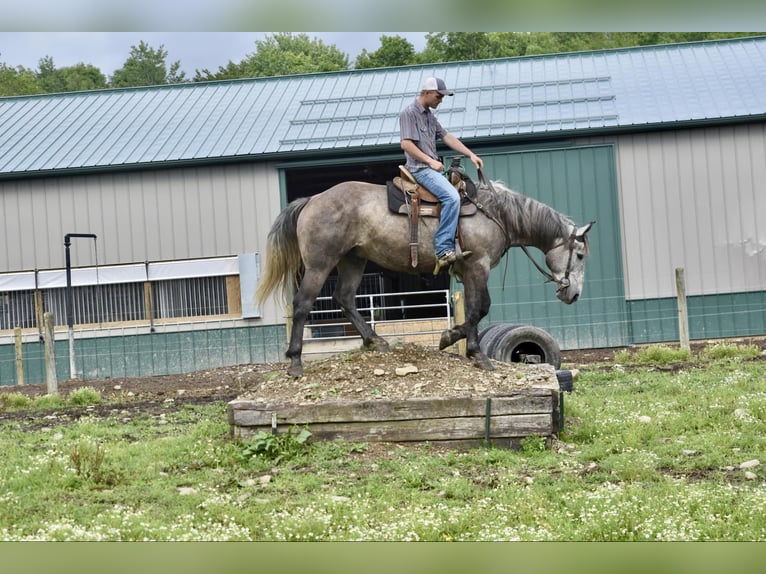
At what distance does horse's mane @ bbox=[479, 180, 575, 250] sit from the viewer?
7812 millimetres

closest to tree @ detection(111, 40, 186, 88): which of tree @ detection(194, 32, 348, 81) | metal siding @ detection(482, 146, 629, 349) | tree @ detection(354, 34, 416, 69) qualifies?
tree @ detection(194, 32, 348, 81)

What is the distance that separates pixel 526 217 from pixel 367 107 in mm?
11129

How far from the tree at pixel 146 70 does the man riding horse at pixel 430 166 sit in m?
45.8

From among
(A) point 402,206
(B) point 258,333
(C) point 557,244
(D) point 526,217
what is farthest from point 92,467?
(B) point 258,333

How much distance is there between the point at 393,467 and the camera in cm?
603

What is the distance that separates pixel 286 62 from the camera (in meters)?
48.7

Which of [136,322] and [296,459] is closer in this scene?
[296,459]

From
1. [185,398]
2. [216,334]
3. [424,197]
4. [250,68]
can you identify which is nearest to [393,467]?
[424,197]

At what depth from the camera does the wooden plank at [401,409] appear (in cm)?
662

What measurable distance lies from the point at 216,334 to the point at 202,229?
207cm

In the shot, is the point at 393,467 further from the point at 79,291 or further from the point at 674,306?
the point at 79,291

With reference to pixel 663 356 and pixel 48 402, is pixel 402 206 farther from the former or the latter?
pixel 663 356

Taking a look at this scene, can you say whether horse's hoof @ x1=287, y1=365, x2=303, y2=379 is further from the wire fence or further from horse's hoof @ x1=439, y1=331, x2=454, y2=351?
the wire fence

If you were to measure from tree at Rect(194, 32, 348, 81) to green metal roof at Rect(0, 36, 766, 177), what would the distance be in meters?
23.3
